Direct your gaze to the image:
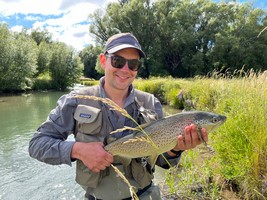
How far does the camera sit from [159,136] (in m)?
2.21

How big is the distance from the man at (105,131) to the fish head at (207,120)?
0.24 ft

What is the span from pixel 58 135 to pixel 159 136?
0.82m

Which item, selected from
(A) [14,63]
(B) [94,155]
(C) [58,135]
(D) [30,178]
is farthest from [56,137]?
(A) [14,63]

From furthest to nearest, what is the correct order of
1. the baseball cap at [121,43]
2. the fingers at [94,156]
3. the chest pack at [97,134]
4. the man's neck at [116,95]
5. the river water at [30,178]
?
the river water at [30,178]
the man's neck at [116,95]
the baseball cap at [121,43]
the chest pack at [97,134]
the fingers at [94,156]

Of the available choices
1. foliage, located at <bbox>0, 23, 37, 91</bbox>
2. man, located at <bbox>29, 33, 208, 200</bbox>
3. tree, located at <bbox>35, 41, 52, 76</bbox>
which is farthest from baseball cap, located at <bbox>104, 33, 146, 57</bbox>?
tree, located at <bbox>35, 41, 52, 76</bbox>

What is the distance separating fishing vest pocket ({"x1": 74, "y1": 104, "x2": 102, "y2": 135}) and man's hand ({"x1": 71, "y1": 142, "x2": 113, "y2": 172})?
224 mm

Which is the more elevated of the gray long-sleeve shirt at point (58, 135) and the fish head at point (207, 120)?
the fish head at point (207, 120)

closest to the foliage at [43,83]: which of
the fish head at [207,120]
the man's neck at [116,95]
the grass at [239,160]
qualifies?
the grass at [239,160]

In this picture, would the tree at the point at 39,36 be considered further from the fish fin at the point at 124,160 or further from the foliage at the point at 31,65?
the fish fin at the point at 124,160

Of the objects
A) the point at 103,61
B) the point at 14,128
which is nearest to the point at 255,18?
the point at 14,128

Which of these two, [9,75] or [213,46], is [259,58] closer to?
[213,46]

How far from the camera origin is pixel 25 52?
40.0 metres

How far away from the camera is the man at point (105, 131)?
87.8 inches

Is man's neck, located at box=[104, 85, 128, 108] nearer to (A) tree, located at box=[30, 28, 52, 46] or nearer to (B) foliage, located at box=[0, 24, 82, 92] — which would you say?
(B) foliage, located at box=[0, 24, 82, 92]
